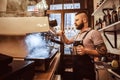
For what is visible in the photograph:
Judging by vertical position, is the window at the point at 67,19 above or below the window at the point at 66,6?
below

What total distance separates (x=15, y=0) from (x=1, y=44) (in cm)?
39

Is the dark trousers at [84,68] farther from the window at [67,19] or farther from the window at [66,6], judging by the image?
the window at [66,6]

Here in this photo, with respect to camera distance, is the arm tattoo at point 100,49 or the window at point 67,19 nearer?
the arm tattoo at point 100,49

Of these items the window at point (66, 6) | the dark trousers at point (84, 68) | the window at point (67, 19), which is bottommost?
the dark trousers at point (84, 68)

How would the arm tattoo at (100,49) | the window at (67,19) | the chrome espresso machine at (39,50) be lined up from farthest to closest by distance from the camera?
1. the window at (67,19)
2. the arm tattoo at (100,49)
3. the chrome espresso machine at (39,50)

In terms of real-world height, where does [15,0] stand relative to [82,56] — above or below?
above

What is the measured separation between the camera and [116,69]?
230 centimetres

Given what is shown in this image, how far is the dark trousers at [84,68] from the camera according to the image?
2078 millimetres

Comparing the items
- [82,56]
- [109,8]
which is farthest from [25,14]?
[109,8]

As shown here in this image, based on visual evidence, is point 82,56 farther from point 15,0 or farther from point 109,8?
point 109,8

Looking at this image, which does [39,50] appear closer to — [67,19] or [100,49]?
[100,49]

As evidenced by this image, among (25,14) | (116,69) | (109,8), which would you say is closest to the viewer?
(25,14)

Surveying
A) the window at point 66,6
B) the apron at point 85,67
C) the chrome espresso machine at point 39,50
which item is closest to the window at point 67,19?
the window at point 66,6

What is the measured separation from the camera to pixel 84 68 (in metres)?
2.09
